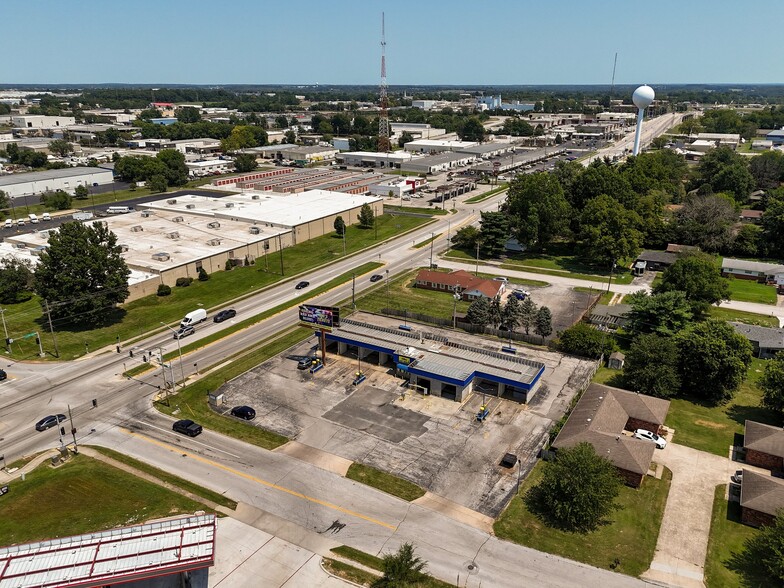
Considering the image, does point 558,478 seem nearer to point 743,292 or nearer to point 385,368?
point 385,368

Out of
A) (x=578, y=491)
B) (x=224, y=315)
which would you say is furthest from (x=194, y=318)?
(x=578, y=491)

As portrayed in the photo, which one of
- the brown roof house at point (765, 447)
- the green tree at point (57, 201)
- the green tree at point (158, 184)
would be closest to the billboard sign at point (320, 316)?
the brown roof house at point (765, 447)

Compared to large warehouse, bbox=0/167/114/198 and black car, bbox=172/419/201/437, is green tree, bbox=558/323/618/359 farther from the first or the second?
large warehouse, bbox=0/167/114/198

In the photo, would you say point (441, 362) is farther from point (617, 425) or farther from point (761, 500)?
point (761, 500)

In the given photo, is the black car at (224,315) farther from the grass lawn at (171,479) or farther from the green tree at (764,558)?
the green tree at (764,558)

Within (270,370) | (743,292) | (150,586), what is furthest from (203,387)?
(743,292)
